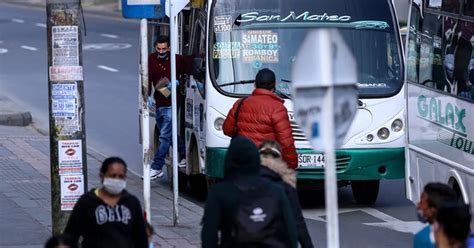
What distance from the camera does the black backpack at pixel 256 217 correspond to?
297 inches

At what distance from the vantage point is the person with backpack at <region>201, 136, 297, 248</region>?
7539mm

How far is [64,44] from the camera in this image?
10.7 m

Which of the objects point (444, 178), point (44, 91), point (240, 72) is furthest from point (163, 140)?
point (44, 91)

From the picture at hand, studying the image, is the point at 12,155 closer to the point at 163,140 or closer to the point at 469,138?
the point at 163,140

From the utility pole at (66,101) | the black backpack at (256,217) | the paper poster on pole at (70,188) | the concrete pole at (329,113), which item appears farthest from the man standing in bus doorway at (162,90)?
the concrete pole at (329,113)

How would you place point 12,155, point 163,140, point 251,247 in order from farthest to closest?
point 12,155 → point 163,140 → point 251,247

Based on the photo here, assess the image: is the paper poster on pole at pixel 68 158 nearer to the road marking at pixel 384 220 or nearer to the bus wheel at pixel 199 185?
the road marking at pixel 384 220

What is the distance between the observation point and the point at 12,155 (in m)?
19.0

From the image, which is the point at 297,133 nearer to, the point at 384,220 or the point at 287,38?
the point at 287,38

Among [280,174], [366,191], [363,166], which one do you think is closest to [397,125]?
[363,166]

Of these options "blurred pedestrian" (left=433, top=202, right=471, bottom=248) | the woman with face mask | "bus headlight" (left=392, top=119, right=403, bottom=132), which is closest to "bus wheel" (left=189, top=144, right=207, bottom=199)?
"bus headlight" (left=392, top=119, right=403, bottom=132)

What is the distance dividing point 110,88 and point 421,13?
16166 mm

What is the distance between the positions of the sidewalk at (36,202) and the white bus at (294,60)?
934 millimetres

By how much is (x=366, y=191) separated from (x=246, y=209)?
7.99 m
